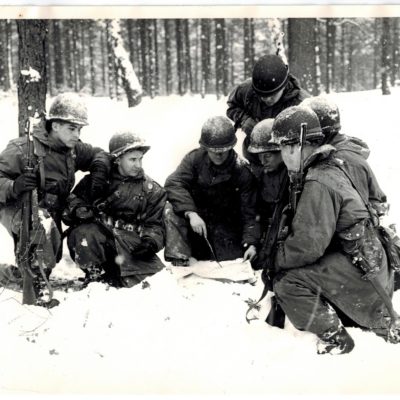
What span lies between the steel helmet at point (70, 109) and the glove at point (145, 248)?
113 centimetres

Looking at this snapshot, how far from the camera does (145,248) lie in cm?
533

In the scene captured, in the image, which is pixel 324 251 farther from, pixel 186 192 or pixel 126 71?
pixel 126 71

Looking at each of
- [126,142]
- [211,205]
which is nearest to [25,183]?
[126,142]

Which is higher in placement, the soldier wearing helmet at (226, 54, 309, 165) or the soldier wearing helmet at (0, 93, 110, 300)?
the soldier wearing helmet at (226, 54, 309, 165)

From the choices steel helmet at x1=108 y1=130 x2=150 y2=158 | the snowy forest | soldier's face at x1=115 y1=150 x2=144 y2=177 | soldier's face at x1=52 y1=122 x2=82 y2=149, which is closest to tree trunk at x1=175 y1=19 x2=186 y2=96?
the snowy forest

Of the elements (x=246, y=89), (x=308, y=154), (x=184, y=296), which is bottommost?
(x=184, y=296)

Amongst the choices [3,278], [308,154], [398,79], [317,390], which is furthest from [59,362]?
[398,79]

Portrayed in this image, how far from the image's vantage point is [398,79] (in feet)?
16.8

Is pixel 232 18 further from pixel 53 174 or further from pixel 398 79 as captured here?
pixel 53 174

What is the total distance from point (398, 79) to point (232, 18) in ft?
4.79

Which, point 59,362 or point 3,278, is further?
point 3,278

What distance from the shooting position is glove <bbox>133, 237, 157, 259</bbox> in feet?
17.5

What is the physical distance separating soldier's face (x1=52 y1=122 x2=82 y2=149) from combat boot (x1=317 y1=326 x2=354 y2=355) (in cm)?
257

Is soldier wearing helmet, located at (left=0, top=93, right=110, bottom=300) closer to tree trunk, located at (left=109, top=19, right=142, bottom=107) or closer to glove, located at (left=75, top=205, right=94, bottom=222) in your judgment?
glove, located at (left=75, top=205, right=94, bottom=222)
